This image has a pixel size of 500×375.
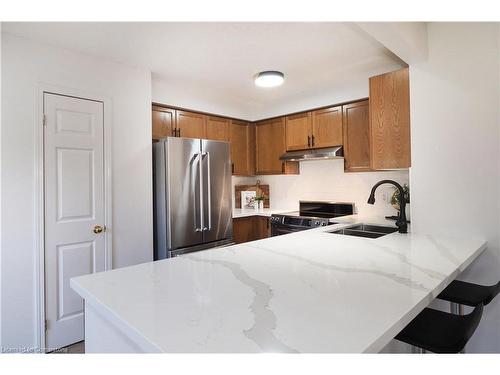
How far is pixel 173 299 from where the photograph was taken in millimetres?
990

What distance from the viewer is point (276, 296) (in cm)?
100

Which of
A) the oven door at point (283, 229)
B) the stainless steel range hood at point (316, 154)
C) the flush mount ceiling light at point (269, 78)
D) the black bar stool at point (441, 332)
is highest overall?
the flush mount ceiling light at point (269, 78)

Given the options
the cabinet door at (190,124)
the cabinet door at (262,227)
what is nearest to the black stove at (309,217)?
the cabinet door at (262,227)

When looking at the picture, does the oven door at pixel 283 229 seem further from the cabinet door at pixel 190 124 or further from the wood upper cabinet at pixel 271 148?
the cabinet door at pixel 190 124

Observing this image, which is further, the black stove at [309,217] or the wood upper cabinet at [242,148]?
the wood upper cabinet at [242,148]

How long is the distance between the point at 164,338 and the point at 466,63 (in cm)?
224

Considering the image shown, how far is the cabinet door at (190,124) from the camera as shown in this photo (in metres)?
3.39

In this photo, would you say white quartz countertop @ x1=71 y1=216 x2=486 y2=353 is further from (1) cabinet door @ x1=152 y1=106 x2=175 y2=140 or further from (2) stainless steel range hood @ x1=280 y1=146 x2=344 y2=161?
(1) cabinet door @ x1=152 y1=106 x2=175 y2=140

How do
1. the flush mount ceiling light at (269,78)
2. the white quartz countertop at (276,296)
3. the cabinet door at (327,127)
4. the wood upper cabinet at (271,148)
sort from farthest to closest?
the wood upper cabinet at (271,148) < the cabinet door at (327,127) < the flush mount ceiling light at (269,78) < the white quartz countertop at (276,296)

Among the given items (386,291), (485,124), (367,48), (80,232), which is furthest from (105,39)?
(485,124)

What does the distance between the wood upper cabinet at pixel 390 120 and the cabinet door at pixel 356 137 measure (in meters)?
0.78

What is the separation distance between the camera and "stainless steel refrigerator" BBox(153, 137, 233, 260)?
2771 mm

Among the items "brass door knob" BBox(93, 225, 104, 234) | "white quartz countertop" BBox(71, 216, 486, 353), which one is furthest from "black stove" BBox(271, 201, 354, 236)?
"brass door knob" BBox(93, 225, 104, 234)

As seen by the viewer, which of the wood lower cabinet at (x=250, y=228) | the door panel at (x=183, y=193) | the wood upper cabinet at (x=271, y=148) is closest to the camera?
the door panel at (x=183, y=193)
